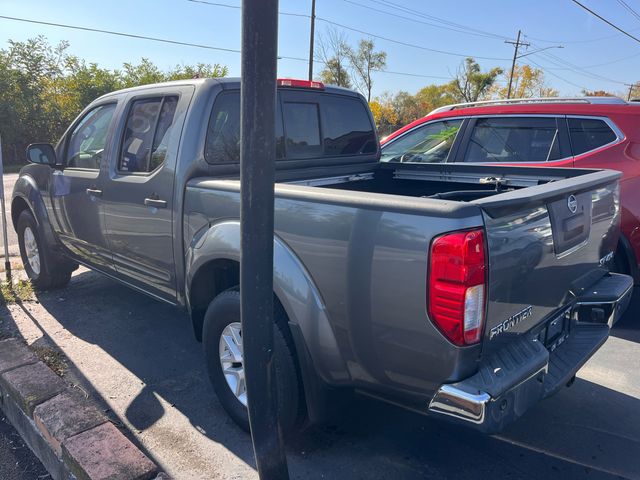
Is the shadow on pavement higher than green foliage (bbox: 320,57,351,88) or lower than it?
lower

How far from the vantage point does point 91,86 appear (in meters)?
27.6

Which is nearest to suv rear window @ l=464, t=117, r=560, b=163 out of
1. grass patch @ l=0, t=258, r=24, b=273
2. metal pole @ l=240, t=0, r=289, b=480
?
metal pole @ l=240, t=0, r=289, b=480

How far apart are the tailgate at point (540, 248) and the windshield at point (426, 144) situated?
2894mm

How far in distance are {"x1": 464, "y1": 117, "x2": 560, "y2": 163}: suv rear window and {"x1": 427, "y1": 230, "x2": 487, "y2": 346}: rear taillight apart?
3688mm

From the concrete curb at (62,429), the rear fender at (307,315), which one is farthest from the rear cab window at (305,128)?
the concrete curb at (62,429)

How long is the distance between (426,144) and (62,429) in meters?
4.77

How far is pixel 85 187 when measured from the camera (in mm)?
4086

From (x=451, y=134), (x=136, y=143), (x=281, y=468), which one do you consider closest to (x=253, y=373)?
(x=281, y=468)

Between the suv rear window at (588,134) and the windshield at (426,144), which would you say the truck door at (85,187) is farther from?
the suv rear window at (588,134)

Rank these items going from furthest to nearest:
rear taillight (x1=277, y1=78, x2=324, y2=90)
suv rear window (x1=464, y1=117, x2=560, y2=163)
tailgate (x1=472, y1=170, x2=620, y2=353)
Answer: suv rear window (x1=464, y1=117, x2=560, y2=163)
rear taillight (x1=277, y1=78, x2=324, y2=90)
tailgate (x1=472, y1=170, x2=620, y2=353)

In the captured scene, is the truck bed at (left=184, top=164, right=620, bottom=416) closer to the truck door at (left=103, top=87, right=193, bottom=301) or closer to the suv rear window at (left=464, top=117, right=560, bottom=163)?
the truck door at (left=103, top=87, right=193, bottom=301)

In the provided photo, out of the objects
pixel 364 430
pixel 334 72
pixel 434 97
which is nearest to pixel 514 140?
pixel 364 430

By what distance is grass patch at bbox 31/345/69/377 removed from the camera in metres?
3.64

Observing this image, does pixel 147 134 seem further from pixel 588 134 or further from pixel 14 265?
pixel 588 134
